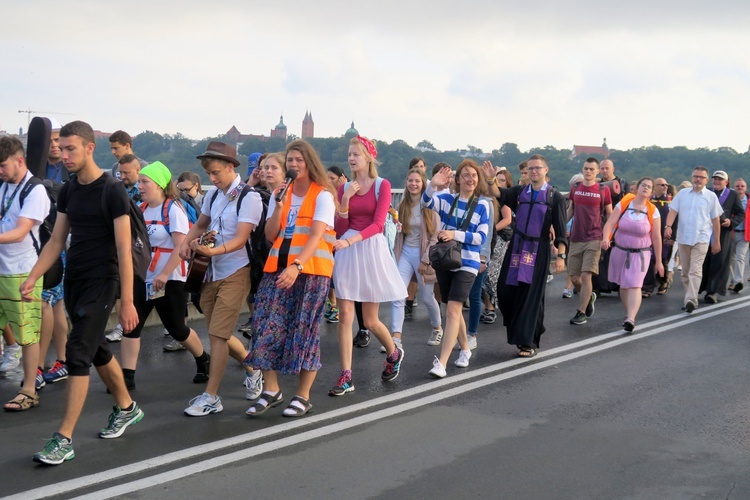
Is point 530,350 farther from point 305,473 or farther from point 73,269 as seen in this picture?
→ point 73,269

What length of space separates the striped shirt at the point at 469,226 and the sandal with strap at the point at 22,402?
3.62m

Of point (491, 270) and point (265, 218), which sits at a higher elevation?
point (265, 218)

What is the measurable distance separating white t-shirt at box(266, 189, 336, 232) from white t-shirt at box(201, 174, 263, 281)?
139mm

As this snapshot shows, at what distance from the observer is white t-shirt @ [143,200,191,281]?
22.4ft

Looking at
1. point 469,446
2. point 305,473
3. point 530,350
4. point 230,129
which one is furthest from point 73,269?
point 230,129

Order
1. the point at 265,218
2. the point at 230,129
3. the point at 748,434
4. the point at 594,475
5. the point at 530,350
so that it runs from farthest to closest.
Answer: the point at 230,129, the point at 530,350, the point at 265,218, the point at 748,434, the point at 594,475

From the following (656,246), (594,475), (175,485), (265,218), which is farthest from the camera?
(656,246)

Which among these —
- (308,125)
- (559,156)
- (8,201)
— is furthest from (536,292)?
(308,125)

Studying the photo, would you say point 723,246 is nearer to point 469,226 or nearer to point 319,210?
point 469,226

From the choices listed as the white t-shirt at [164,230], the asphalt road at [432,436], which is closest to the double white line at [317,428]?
the asphalt road at [432,436]

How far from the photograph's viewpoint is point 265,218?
6.50 meters

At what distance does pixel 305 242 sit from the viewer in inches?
235

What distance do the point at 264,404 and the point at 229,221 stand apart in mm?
1348

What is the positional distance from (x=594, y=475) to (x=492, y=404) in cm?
158
